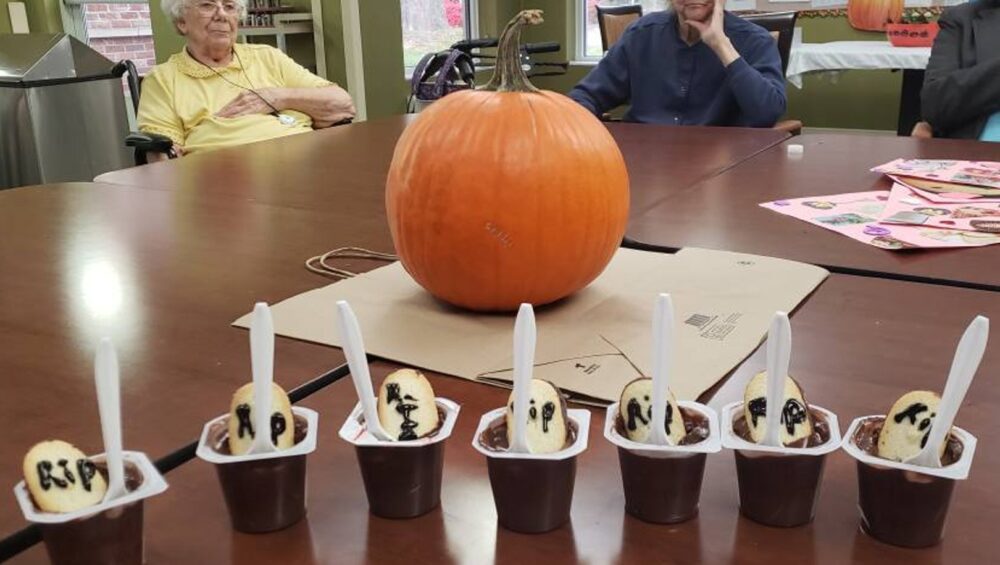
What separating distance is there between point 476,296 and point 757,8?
556 centimetres

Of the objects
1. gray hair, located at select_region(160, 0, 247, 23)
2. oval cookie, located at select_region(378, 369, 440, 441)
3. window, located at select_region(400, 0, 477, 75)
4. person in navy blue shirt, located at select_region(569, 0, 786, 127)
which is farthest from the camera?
window, located at select_region(400, 0, 477, 75)

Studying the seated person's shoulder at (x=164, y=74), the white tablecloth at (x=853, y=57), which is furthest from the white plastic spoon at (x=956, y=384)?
the white tablecloth at (x=853, y=57)

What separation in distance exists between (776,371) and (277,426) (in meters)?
0.26

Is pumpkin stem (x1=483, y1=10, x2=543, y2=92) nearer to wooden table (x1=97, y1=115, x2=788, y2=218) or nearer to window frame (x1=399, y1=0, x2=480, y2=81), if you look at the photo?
wooden table (x1=97, y1=115, x2=788, y2=218)

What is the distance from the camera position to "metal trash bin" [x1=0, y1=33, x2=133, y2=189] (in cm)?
290

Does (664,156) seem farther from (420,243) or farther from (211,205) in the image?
(420,243)

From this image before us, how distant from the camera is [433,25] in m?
6.14

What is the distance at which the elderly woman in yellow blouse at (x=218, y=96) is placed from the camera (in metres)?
2.42

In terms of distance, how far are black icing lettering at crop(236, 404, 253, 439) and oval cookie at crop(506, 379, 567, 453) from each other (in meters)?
0.14

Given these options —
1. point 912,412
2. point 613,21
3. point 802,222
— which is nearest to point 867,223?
point 802,222

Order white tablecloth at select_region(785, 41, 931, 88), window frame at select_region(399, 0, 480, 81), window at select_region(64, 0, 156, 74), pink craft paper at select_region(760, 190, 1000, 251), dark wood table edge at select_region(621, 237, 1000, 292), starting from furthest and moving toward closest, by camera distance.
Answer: window frame at select_region(399, 0, 480, 81) < white tablecloth at select_region(785, 41, 931, 88) < window at select_region(64, 0, 156, 74) < pink craft paper at select_region(760, 190, 1000, 251) < dark wood table edge at select_region(621, 237, 1000, 292)

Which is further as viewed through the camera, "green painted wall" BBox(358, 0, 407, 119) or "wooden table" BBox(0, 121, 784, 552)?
"green painted wall" BBox(358, 0, 407, 119)

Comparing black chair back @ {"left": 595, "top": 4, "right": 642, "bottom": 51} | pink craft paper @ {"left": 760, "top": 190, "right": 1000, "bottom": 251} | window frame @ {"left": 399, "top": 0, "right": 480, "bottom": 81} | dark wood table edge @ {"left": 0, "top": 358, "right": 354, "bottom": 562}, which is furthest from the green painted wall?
dark wood table edge @ {"left": 0, "top": 358, "right": 354, "bottom": 562}

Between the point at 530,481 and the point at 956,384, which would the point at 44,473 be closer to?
the point at 530,481
